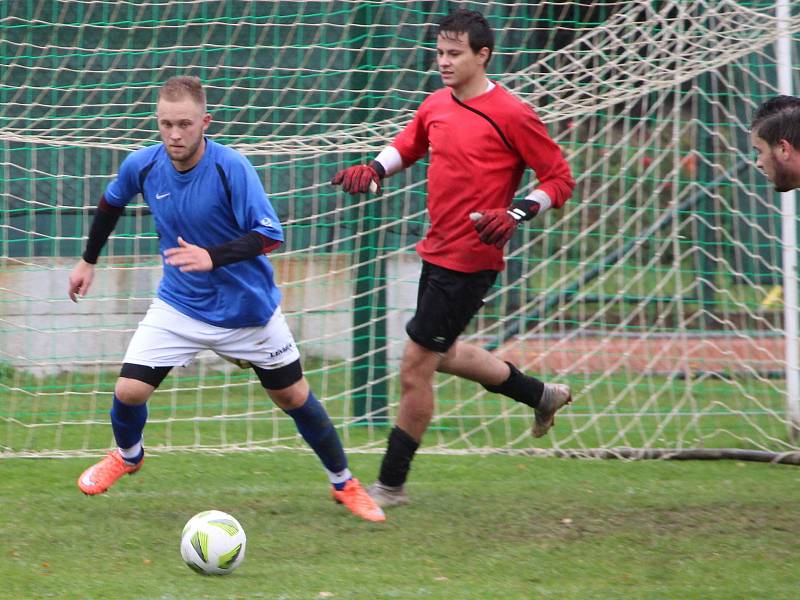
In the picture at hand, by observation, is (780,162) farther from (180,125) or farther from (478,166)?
(180,125)

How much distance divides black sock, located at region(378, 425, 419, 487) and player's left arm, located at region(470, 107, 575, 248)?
→ 3.01 feet

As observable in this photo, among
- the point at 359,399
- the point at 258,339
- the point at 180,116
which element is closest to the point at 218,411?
the point at 359,399

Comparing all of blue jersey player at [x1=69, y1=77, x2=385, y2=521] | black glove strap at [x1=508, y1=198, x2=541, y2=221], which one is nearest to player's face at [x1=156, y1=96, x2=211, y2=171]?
blue jersey player at [x1=69, y1=77, x2=385, y2=521]

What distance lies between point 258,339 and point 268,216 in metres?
0.53

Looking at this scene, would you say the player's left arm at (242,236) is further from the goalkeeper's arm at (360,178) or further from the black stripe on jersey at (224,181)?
the goalkeeper's arm at (360,178)

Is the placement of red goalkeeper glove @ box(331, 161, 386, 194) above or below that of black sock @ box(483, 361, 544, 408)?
above

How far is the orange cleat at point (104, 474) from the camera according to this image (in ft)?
16.6

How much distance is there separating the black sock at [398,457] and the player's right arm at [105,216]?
4.59 ft

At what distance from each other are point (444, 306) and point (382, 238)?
223 cm

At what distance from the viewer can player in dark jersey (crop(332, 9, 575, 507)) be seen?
4.92 m

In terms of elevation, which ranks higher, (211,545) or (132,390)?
(132,390)

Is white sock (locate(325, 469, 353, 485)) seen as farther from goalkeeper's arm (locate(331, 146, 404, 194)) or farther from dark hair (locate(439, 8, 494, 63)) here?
dark hair (locate(439, 8, 494, 63))

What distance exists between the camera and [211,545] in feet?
13.3

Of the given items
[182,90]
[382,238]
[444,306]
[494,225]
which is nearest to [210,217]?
[182,90]
